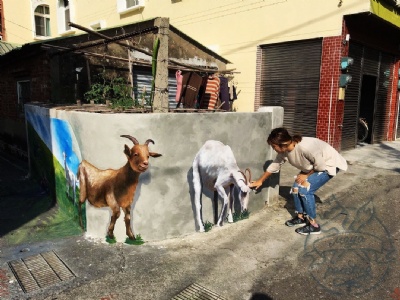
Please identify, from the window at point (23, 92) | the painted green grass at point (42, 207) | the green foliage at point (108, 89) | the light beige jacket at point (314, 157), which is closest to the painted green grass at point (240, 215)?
the light beige jacket at point (314, 157)

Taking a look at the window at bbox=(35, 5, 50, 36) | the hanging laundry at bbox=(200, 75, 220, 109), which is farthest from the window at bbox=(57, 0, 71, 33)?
the hanging laundry at bbox=(200, 75, 220, 109)

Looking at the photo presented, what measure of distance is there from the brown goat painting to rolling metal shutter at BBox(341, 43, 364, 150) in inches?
293

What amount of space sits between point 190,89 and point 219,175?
16.3ft

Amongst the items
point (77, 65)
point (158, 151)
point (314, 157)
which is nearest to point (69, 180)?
point (158, 151)

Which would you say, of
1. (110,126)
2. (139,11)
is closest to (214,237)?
(110,126)

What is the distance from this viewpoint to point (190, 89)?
907 centimetres

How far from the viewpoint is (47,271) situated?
12.0ft

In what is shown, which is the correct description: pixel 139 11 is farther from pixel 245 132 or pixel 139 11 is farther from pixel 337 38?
pixel 245 132

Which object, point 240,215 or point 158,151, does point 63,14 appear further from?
point 240,215

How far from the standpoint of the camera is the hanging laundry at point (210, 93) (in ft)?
30.4

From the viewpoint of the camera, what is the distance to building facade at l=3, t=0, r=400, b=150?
28.5 feet

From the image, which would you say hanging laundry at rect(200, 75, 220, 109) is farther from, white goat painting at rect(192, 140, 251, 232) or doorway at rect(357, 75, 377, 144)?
doorway at rect(357, 75, 377, 144)

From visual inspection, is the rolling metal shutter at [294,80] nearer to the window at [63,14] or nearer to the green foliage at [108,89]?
the green foliage at [108,89]

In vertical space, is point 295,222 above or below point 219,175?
below
